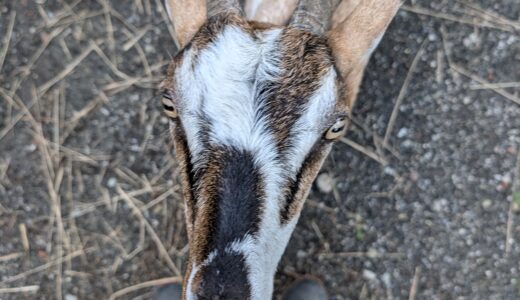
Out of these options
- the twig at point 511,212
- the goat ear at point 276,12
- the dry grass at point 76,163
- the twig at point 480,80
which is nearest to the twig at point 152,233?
the dry grass at point 76,163

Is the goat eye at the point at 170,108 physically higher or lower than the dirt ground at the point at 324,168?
higher

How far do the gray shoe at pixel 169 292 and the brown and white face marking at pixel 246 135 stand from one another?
145 cm

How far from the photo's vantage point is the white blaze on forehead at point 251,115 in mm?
2549

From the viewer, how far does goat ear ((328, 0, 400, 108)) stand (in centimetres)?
292

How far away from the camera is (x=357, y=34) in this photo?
296cm

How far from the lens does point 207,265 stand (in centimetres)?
250

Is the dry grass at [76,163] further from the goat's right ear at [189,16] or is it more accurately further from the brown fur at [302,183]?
the brown fur at [302,183]

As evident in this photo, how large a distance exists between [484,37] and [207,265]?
9.35ft

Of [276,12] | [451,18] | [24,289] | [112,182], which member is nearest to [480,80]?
[451,18]

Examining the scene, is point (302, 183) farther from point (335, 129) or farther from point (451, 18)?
point (451, 18)

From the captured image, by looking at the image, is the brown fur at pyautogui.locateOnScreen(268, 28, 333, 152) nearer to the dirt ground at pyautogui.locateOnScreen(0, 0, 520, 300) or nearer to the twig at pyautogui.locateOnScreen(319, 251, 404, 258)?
the dirt ground at pyautogui.locateOnScreen(0, 0, 520, 300)

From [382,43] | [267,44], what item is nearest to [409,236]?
[382,43]

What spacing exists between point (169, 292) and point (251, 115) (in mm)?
2036

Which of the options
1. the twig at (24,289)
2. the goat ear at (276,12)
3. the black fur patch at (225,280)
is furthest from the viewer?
the twig at (24,289)
